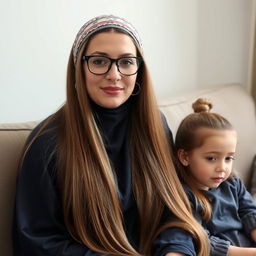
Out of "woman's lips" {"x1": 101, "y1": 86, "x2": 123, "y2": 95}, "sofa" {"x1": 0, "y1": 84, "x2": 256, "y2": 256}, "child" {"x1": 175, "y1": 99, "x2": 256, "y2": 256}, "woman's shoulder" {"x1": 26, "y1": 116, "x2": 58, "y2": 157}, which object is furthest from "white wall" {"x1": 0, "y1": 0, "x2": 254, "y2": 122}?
"child" {"x1": 175, "y1": 99, "x2": 256, "y2": 256}

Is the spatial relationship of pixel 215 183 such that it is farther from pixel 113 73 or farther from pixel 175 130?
pixel 113 73

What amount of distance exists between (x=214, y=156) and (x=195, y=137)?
83 mm

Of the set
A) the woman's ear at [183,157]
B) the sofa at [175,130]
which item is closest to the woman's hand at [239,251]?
the woman's ear at [183,157]

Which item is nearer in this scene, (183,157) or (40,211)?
(40,211)

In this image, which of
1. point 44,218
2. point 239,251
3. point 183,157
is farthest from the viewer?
point 183,157

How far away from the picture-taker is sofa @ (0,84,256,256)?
112 cm

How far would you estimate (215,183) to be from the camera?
125 centimetres

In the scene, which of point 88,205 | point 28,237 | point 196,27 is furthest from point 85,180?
point 196,27

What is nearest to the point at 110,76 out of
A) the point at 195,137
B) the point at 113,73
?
the point at 113,73

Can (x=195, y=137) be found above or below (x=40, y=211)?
above

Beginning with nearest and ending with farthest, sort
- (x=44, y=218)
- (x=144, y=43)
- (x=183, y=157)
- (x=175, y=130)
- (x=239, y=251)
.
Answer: (x=44, y=218), (x=239, y=251), (x=183, y=157), (x=175, y=130), (x=144, y=43)

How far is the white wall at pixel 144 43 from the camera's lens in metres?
1.41

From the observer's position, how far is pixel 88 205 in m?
1.07

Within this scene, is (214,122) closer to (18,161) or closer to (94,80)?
(94,80)
